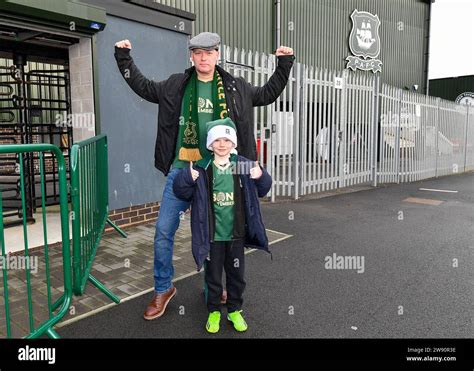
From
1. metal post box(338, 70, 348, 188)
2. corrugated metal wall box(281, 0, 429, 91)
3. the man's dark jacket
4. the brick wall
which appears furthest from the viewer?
corrugated metal wall box(281, 0, 429, 91)

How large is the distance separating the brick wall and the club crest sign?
14538 millimetres

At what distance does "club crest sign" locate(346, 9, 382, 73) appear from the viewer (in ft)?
59.7

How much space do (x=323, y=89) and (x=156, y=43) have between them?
4.43m

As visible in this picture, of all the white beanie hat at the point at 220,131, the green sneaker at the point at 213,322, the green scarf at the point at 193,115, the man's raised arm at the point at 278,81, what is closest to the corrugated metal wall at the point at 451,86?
the man's raised arm at the point at 278,81

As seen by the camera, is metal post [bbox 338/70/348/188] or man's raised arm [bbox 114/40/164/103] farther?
metal post [bbox 338/70/348/188]

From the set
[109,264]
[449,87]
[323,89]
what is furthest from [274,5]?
[449,87]

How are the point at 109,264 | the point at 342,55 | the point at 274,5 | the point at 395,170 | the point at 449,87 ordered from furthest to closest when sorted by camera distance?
the point at 449,87 < the point at 342,55 < the point at 274,5 < the point at 395,170 < the point at 109,264

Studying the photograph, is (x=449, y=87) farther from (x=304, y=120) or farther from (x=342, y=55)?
(x=304, y=120)

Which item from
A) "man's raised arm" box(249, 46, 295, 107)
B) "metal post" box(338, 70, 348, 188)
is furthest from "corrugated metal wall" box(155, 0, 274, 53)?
"man's raised arm" box(249, 46, 295, 107)

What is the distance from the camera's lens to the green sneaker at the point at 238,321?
10.2 feet

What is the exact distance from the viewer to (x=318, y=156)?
910 cm

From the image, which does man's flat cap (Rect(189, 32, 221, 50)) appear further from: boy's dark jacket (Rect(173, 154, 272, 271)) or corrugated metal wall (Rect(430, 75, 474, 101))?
corrugated metal wall (Rect(430, 75, 474, 101))

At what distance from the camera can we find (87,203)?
153 inches
